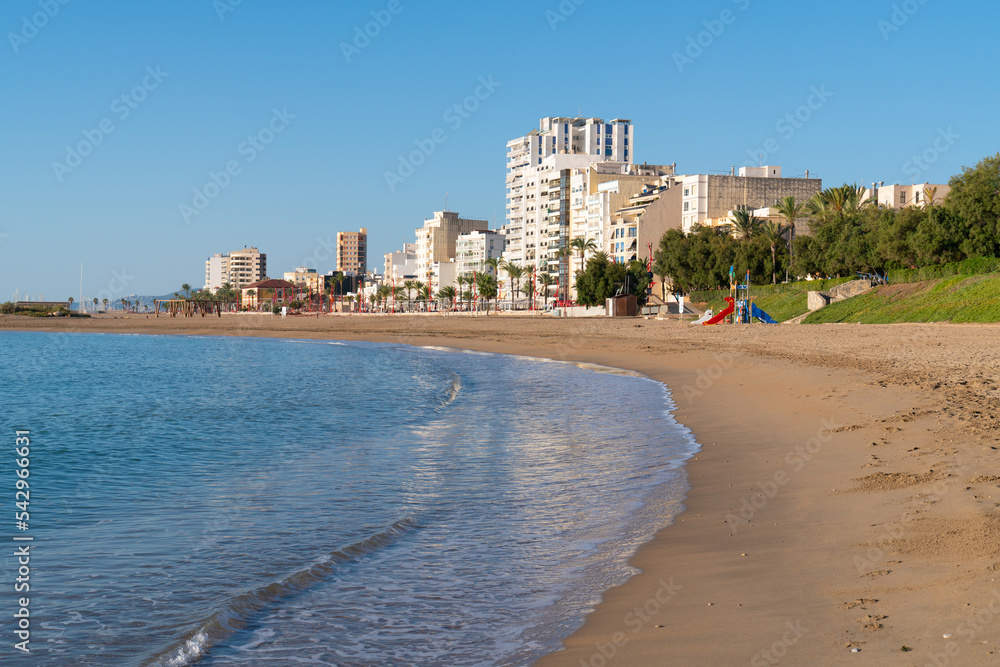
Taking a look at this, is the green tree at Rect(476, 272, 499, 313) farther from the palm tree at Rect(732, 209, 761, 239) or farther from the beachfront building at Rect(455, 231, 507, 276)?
the palm tree at Rect(732, 209, 761, 239)

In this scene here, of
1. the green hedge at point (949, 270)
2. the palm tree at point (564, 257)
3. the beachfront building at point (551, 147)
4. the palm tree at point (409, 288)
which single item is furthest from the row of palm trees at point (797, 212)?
the palm tree at point (409, 288)

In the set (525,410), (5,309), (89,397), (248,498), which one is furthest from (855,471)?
(5,309)

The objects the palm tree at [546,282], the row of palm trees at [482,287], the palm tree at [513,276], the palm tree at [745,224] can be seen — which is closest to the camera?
the palm tree at [745,224]

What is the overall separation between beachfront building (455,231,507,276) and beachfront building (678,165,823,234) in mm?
72849

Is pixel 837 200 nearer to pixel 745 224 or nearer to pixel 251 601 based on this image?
pixel 745 224

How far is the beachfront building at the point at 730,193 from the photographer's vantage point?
10925cm

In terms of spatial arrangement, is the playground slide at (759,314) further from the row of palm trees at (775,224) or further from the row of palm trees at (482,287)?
the row of palm trees at (482,287)

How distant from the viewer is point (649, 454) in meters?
13.3

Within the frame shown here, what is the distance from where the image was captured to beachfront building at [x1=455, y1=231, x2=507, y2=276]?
595 feet

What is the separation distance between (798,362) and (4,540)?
23.5m

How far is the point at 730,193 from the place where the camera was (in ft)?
363

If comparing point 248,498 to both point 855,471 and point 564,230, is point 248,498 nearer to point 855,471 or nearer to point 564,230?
point 855,471

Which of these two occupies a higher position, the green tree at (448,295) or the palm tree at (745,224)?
the palm tree at (745,224)

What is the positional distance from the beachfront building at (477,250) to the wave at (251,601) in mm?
169751
